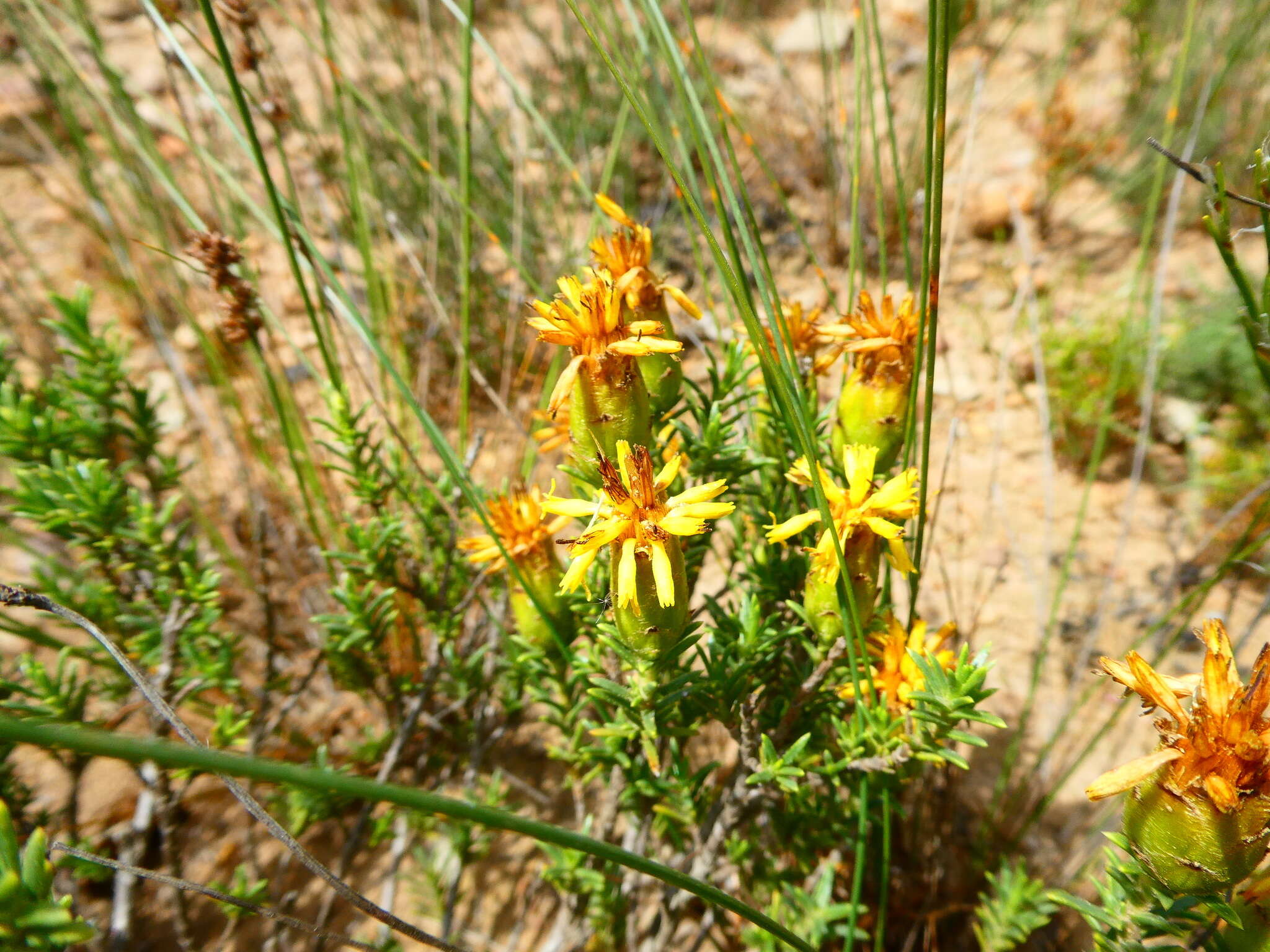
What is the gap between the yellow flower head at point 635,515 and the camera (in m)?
0.76

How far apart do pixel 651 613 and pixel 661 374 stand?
0.34 meters

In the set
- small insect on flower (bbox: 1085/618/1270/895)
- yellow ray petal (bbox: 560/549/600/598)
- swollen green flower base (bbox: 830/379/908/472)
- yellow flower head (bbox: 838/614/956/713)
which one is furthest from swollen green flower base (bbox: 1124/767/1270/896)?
yellow ray petal (bbox: 560/549/600/598)

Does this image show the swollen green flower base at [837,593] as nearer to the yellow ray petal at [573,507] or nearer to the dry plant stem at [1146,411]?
the yellow ray petal at [573,507]

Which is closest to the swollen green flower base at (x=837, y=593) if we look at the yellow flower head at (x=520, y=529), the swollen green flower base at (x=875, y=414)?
the swollen green flower base at (x=875, y=414)

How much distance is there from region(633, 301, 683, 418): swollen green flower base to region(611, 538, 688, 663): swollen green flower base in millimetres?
252

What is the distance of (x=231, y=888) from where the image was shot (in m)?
1.34

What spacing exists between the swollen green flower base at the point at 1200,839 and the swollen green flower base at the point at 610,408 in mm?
636

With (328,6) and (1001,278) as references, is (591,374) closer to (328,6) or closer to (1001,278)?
(1001,278)

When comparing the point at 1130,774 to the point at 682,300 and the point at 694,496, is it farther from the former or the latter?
the point at 682,300

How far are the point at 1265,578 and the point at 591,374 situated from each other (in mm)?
2339

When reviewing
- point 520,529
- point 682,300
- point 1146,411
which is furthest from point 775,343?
point 1146,411

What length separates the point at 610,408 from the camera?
0.84 meters

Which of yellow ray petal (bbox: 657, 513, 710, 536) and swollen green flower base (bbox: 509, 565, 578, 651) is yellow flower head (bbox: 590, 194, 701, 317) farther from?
swollen green flower base (bbox: 509, 565, 578, 651)

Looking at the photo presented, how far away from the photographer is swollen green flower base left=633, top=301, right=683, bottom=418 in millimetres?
958
